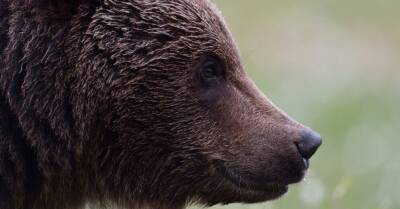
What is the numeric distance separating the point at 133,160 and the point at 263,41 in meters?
10.2

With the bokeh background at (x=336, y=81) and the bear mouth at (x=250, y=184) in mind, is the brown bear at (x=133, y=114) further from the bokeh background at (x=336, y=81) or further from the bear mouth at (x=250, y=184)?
the bokeh background at (x=336, y=81)

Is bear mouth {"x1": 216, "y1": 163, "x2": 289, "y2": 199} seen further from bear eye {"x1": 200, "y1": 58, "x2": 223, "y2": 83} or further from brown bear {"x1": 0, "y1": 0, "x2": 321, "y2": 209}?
bear eye {"x1": 200, "y1": 58, "x2": 223, "y2": 83}

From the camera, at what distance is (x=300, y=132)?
489 centimetres

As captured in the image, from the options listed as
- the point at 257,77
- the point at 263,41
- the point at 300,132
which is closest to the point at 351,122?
the point at 257,77

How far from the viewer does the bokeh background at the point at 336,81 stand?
8633 mm

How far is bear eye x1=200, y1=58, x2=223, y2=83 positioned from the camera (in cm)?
491

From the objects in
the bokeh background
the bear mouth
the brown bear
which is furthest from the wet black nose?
the bokeh background

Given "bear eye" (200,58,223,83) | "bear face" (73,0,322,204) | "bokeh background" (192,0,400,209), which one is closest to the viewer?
"bear face" (73,0,322,204)

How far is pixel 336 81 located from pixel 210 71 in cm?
861

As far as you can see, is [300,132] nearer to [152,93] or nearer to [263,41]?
[152,93]

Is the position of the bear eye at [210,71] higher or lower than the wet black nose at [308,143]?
higher

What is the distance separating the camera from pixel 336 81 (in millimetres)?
13406

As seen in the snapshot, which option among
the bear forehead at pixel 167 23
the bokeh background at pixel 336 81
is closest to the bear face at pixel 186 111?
the bear forehead at pixel 167 23

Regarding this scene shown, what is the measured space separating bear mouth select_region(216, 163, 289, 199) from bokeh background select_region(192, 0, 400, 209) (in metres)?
0.92
